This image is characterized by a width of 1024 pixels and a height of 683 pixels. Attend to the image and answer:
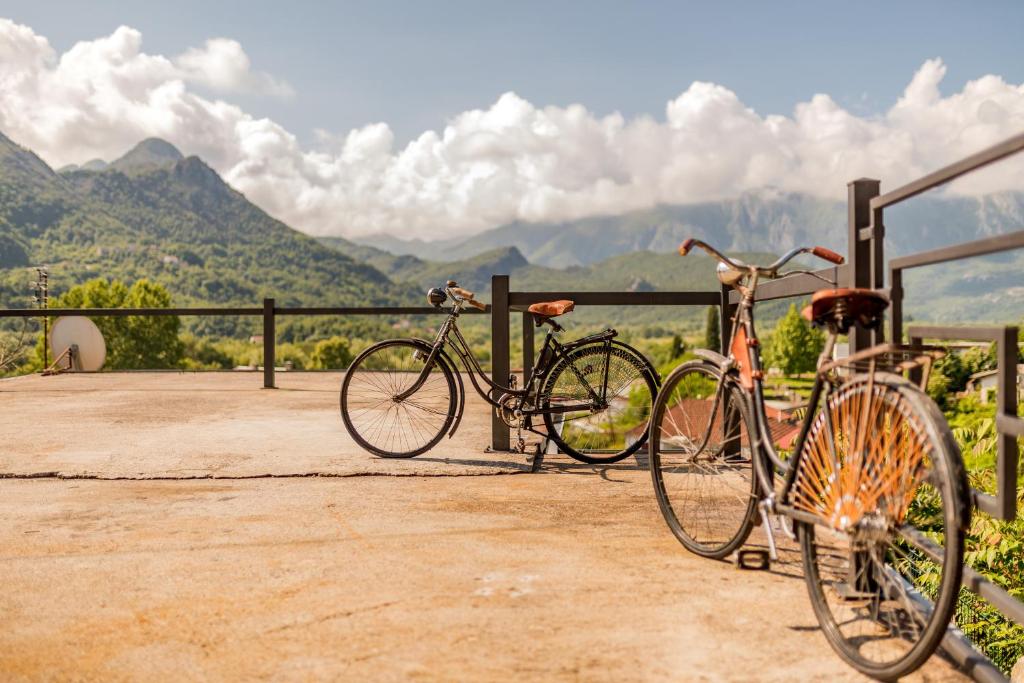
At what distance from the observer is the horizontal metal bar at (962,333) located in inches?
76.3

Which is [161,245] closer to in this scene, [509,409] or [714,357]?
[509,409]

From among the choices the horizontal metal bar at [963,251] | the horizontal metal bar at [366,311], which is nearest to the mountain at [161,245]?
the horizontal metal bar at [366,311]

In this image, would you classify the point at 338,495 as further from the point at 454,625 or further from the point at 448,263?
the point at 448,263

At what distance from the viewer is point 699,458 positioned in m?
2.96

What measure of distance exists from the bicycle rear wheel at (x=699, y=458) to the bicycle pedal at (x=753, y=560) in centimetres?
4

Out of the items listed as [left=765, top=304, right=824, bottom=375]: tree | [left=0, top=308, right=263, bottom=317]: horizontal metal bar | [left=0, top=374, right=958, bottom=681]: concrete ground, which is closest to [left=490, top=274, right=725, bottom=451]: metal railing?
[left=0, top=374, right=958, bottom=681]: concrete ground

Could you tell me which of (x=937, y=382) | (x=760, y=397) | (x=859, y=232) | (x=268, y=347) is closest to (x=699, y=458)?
(x=760, y=397)

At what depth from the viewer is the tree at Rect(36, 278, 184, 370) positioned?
76562 millimetres

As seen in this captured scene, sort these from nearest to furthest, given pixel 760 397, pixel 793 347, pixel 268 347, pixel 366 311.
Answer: pixel 760 397 → pixel 268 347 → pixel 366 311 → pixel 793 347

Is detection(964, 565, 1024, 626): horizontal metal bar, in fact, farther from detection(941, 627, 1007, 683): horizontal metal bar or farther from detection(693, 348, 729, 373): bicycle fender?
detection(693, 348, 729, 373): bicycle fender

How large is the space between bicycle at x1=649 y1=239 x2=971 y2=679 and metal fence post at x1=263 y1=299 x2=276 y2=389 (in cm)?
719

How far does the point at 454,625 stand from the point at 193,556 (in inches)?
43.3

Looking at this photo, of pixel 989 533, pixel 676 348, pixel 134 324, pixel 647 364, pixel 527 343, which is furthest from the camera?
pixel 676 348

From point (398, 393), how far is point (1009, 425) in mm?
3211
